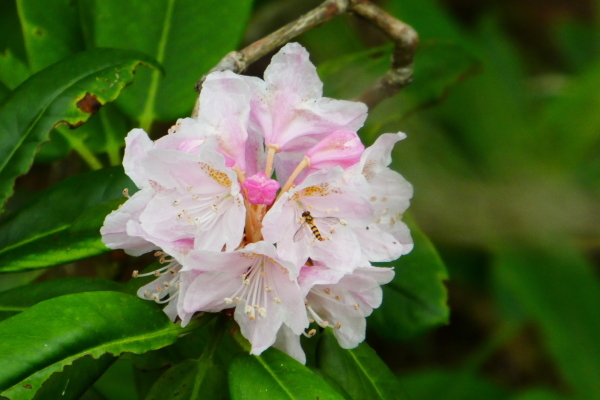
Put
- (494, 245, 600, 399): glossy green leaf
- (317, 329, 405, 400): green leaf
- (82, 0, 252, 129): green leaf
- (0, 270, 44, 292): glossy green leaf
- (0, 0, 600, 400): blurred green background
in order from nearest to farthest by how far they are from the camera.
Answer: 1. (317, 329, 405, 400): green leaf
2. (0, 270, 44, 292): glossy green leaf
3. (82, 0, 252, 129): green leaf
4. (0, 0, 600, 400): blurred green background
5. (494, 245, 600, 399): glossy green leaf

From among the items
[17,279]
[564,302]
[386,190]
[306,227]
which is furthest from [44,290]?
[564,302]

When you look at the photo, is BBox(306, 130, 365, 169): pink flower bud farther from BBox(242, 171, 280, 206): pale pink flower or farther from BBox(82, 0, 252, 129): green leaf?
BBox(82, 0, 252, 129): green leaf

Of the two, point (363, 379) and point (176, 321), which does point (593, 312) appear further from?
point (176, 321)

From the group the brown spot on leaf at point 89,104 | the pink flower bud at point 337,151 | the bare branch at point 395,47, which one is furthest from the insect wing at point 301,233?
the bare branch at point 395,47

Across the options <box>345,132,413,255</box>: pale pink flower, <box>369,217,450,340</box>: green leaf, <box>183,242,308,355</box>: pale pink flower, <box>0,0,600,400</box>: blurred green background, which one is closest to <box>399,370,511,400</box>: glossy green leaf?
<box>0,0,600,400</box>: blurred green background

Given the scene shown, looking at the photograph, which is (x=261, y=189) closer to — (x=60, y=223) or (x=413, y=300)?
(x=60, y=223)

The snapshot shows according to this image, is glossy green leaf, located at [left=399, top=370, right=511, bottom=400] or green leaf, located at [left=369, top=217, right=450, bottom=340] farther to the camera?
glossy green leaf, located at [left=399, top=370, right=511, bottom=400]
